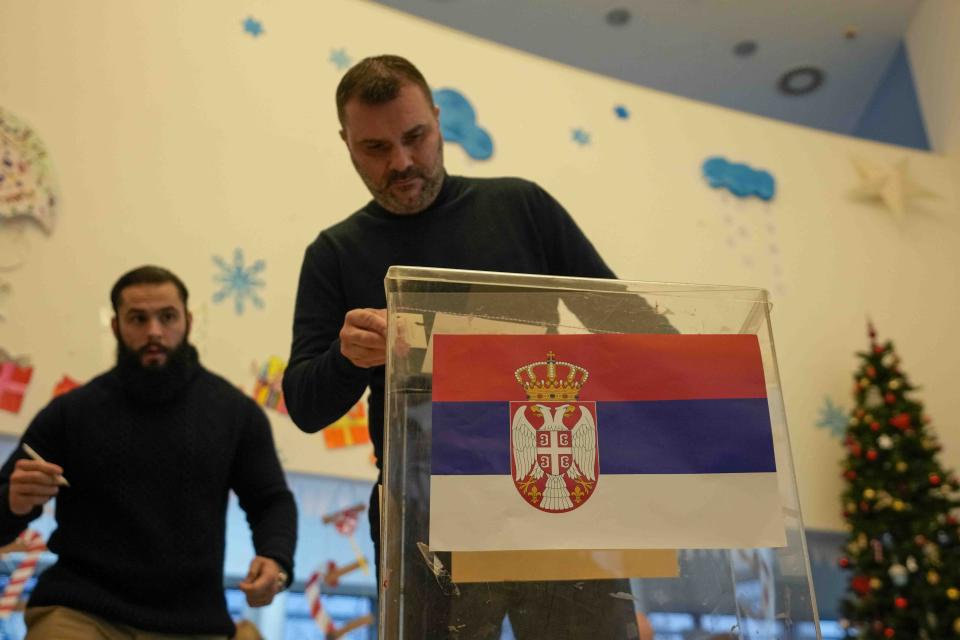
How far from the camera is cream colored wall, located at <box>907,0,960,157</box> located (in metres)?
4.79

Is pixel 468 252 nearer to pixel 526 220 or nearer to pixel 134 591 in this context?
pixel 526 220

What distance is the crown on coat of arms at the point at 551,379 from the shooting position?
2.59ft

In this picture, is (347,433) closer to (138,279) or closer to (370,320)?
(138,279)

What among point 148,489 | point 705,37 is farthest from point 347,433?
point 705,37

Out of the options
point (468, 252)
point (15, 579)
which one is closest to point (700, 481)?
point (468, 252)

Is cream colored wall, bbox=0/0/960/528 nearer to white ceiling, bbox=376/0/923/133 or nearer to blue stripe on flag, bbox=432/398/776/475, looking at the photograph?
white ceiling, bbox=376/0/923/133

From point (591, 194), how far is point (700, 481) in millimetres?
3334

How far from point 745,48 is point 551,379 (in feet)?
16.0

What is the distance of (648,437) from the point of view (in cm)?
79

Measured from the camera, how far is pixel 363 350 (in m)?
0.93

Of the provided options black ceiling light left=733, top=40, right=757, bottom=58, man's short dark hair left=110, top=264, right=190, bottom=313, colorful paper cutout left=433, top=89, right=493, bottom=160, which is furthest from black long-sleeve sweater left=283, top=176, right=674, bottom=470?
black ceiling light left=733, top=40, right=757, bottom=58

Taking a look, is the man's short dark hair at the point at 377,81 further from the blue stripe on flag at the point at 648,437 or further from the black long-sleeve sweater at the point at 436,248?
the blue stripe on flag at the point at 648,437

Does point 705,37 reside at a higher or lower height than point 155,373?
higher

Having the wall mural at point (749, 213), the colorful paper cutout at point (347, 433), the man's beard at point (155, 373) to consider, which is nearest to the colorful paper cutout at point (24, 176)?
the man's beard at point (155, 373)
